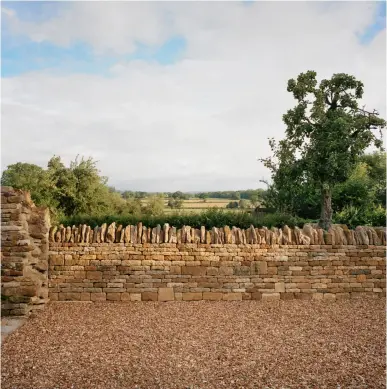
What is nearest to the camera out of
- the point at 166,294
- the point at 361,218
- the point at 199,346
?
the point at 199,346

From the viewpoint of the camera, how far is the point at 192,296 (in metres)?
9.45

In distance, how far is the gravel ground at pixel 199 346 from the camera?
17.3ft

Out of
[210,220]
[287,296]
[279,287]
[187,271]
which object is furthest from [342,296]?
[210,220]

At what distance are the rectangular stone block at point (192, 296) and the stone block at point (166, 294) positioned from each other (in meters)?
0.29

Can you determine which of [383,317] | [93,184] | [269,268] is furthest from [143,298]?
[93,184]

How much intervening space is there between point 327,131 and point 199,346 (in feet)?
45.2

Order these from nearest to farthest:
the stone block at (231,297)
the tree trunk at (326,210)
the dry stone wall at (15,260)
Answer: the dry stone wall at (15,260)
the stone block at (231,297)
the tree trunk at (326,210)

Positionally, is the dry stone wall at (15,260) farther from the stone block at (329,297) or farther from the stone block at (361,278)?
the stone block at (361,278)

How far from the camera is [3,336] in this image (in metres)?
7.14

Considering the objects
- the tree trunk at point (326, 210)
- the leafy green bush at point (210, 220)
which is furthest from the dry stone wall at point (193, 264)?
the tree trunk at point (326, 210)

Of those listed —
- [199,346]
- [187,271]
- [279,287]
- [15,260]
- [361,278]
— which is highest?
[15,260]

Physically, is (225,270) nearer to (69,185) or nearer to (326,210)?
(326,210)

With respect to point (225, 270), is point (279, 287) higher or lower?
lower

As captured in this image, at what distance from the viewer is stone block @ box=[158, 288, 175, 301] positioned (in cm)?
942
